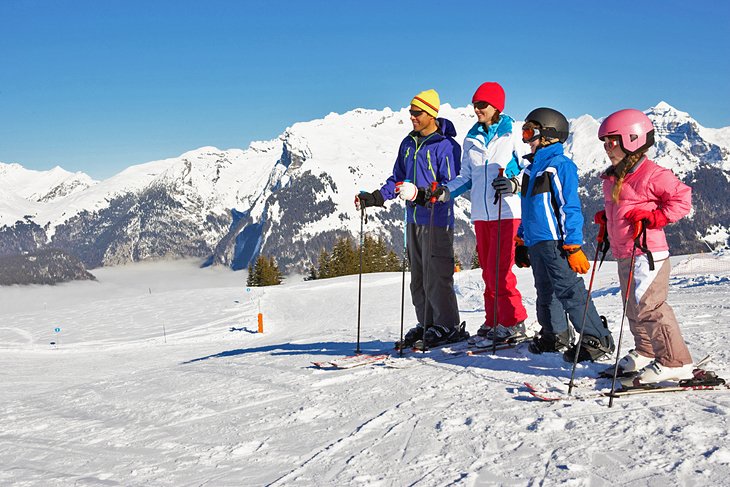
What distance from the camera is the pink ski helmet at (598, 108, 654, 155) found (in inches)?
180

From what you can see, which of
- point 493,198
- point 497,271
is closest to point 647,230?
point 497,271

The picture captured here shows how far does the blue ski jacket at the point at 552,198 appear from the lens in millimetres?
5414

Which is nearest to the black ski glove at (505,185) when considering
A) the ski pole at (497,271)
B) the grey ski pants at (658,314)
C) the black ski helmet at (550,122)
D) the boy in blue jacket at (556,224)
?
the boy in blue jacket at (556,224)

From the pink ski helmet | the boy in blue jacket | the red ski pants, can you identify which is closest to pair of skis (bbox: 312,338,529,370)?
the red ski pants

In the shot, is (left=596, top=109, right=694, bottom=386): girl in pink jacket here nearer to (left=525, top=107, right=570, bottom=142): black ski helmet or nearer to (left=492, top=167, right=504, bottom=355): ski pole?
(left=525, top=107, right=570, bottom=142): black ski helmet

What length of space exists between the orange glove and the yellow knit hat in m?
2.48

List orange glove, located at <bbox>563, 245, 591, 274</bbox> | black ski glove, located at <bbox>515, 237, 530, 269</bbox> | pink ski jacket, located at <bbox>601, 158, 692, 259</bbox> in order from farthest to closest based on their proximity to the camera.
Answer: black ski glove, located at <bbox>515, 237, 530, 269</bbox>, orange glove, located at <bbox>563, 245, 591, 274</bbox>, pink ski jacket, located at <bbox>601, 158, 692, 259</bbox>

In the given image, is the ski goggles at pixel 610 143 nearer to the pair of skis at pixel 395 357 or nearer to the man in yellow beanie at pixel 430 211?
the man in yellow beanie at pixel 430 211

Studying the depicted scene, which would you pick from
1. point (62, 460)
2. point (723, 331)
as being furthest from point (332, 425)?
point (723, 331)

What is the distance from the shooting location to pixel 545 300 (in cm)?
596

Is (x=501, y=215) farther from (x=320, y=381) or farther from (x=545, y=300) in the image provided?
(x=320, y=381)

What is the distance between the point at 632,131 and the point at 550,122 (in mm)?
1171

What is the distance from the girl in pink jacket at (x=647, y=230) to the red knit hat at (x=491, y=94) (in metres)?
1.84

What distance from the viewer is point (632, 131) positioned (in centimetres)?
460
